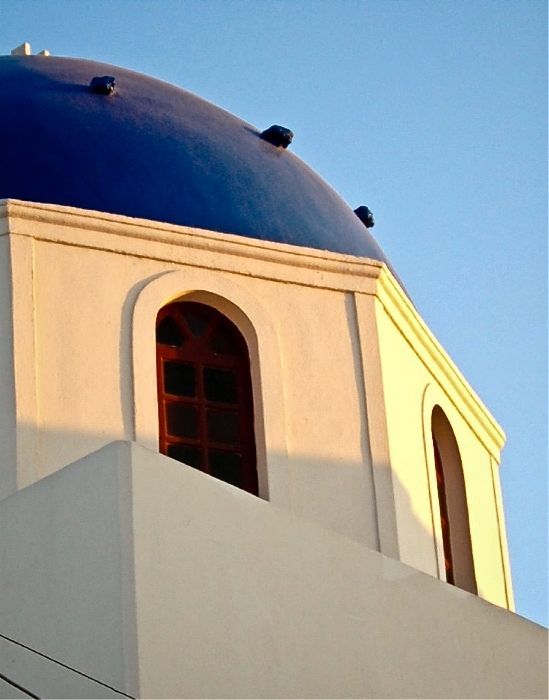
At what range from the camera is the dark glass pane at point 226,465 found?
42.3 ft

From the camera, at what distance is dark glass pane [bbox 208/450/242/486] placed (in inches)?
508

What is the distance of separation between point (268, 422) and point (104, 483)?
3.03 meters

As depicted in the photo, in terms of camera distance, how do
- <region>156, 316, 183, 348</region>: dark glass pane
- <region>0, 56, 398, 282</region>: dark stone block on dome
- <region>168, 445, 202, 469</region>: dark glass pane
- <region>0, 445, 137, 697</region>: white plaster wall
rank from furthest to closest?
<region>0, 56, 398, 282</region>: dark stone block on dome → <region>156, 316, 183, 348</region>: dark glass pane → <region>168, 445, 202, 469</region>: dark glass pane → <region>0, 445, 137, 697</region>: white plaster wall

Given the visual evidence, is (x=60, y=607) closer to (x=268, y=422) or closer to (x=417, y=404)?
(x=268, y=422)

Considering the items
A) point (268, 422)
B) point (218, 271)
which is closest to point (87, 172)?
→ point (218, 271)

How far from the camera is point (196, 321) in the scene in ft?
43.8

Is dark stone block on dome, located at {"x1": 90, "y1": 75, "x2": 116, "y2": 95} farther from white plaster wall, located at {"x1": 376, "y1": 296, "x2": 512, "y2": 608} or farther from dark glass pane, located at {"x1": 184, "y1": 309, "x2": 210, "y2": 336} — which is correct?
white plaster wall, located at {"x1": 376, "y1": 296, "x2": 512, "y2": 608}

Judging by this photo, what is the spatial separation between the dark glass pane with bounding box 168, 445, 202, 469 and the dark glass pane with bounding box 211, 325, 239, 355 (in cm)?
70

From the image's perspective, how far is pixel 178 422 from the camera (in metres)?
13.0

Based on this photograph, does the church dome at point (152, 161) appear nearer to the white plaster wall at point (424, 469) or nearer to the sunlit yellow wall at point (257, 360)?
the sunlit yellow wall at point (257, 360)

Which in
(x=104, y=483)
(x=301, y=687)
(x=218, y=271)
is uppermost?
(x=218, y=271)

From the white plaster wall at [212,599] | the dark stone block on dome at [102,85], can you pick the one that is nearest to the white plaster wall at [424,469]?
the white plaster wall at [212,599]

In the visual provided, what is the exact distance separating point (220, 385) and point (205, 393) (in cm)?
11

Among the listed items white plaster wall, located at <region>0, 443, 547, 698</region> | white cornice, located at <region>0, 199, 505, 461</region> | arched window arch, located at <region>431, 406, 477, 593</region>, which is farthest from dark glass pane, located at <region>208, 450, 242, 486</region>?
white plaster wall, located at <region>0, 443, 547, 698</region>
